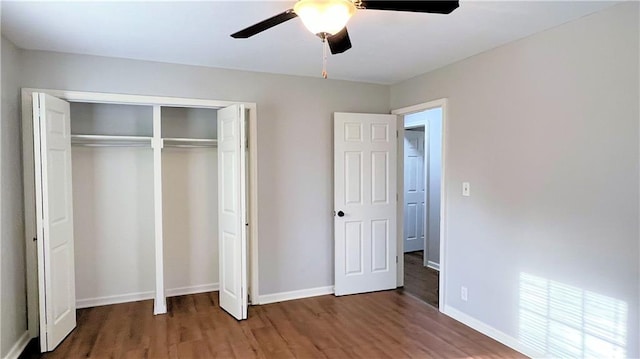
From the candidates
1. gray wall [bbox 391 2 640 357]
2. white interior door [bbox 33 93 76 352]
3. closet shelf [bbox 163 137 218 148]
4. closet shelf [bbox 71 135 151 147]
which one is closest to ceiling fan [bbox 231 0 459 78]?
gray wall [bbox 391 2 640 357]

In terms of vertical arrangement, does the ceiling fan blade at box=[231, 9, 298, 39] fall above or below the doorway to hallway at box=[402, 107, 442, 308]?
above

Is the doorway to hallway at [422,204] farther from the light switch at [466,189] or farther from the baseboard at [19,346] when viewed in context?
the baseboard at [19,346]

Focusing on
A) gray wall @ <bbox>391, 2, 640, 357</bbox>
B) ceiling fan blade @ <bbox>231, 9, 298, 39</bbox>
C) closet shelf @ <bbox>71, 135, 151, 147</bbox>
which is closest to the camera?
ceiling fan blade @ <bbox>231, 9, 298, 39</bbox>

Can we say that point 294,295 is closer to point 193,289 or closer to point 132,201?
point 193,289

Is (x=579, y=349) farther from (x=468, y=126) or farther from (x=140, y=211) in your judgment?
(x=140, y=211)

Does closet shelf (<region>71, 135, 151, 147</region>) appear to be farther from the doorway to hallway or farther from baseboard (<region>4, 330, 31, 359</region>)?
the doorway to hallway

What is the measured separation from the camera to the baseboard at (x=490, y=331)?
292cm

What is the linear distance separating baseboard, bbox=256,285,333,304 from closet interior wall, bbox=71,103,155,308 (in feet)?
4.13

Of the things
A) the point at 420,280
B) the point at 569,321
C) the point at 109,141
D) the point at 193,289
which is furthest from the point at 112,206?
the point at 569,321

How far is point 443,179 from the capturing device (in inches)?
147

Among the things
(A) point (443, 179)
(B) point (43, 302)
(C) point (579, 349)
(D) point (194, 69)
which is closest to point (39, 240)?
(B) point (43, 302)

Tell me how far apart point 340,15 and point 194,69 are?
7.83 ft

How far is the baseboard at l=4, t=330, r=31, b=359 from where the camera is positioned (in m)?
2.82

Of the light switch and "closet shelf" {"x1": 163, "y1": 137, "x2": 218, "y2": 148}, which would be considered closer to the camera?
the light switch
